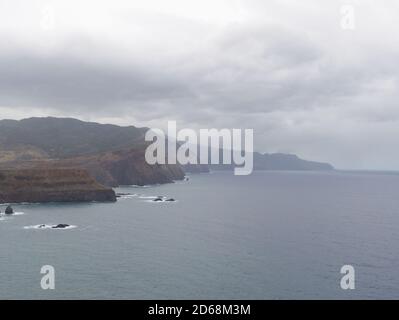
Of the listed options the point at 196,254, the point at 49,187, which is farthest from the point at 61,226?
the point at 49,187

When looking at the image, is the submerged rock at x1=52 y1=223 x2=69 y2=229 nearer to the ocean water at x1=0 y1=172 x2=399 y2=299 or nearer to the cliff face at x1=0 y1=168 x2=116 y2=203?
the ocean water at x1=0 y1=172 x2=399 y2=299

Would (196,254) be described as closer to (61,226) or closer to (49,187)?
(61,226)

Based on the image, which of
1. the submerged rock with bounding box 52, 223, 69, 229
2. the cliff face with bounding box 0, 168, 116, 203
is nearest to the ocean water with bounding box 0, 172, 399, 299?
the submerged rock with bounding box 52, 223, 69, 229

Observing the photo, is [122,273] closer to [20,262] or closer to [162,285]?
[162,285]

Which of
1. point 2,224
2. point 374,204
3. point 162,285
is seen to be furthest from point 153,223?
point 374,204

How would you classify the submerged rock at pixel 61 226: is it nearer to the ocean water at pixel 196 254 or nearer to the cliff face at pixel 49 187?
the ocean water at pixel 196 254

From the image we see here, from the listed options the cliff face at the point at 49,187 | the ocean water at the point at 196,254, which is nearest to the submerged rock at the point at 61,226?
the ocean water at the point at 196,254
